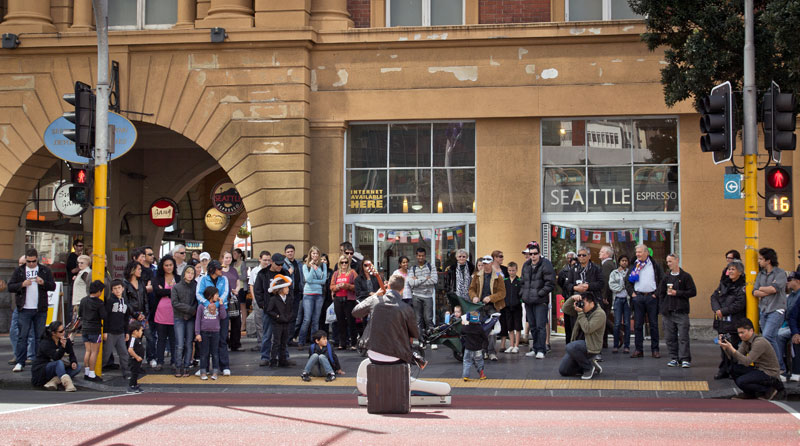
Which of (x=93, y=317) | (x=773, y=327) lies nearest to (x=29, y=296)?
(x=93, y=317)

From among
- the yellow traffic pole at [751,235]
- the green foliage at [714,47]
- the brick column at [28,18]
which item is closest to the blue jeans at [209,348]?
the yellow traffic pole at [751,235]

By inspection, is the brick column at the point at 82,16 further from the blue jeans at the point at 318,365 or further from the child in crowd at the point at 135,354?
the blue jeans at the point at 318,365

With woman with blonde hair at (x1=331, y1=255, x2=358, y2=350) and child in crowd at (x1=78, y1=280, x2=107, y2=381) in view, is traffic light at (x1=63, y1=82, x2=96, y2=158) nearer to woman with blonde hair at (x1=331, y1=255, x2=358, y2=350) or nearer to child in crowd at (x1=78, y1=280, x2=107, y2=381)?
child in crowd at (x1=78, y1=280, x2=107, y2=381)

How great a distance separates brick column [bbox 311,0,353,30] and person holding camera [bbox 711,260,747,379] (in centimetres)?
1009

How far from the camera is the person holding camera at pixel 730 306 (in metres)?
12.5

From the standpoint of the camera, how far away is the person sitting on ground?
12.7m

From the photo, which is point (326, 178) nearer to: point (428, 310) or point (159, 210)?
point (428, 310)

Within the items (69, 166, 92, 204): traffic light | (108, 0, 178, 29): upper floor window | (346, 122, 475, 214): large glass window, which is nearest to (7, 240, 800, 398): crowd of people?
(69, 166, 92, 204): traffic light

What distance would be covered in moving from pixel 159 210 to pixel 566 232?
1303 centimetres

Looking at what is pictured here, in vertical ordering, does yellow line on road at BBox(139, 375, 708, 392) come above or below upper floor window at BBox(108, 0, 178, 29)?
below

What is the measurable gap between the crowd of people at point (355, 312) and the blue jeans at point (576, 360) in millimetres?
24

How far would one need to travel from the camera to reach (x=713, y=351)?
15859 millimetres

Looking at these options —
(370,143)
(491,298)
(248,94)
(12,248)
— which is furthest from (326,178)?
(12,248)

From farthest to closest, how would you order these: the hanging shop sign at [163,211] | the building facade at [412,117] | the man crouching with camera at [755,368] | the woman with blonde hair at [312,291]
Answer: the hanging shop sign at [163,211] → the building facade at [412,117] → the woman with blonde hair at [312,291] → the man crouching with camera at [755,368]
